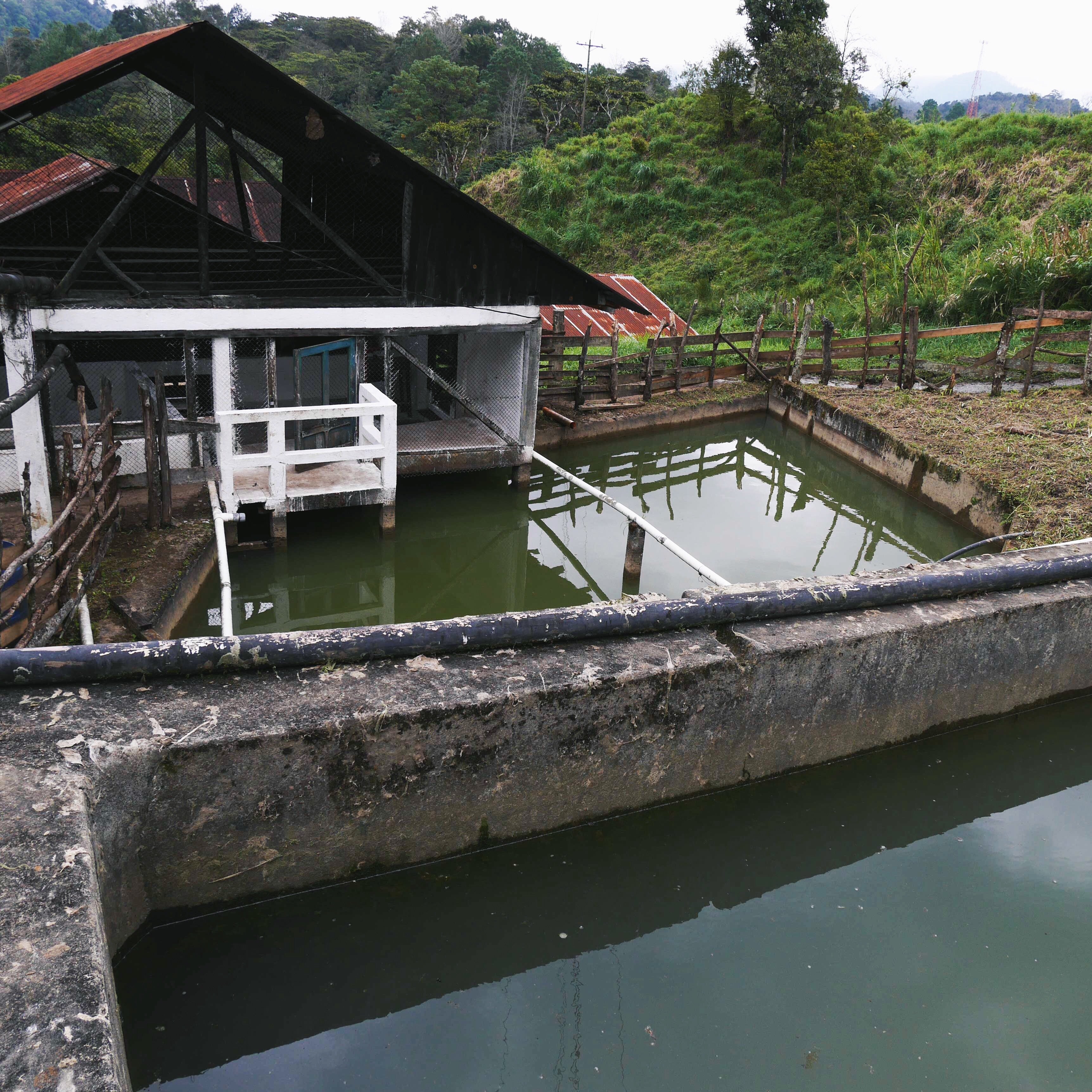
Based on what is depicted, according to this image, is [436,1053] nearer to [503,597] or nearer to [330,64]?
[503,597]

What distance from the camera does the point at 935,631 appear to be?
4.59m

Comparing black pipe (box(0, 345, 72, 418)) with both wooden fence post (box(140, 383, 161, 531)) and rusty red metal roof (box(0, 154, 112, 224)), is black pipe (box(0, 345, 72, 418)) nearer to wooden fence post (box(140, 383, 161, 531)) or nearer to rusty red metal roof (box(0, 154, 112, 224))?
wooden fence post (box(140, 383, 161, 531))

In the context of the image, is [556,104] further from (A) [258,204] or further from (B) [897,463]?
(B) [897,463]

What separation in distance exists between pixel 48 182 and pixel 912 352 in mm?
12208

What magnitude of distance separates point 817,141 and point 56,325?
74.3 feet

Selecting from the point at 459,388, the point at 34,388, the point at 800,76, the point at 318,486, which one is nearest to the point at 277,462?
the point at 318,486

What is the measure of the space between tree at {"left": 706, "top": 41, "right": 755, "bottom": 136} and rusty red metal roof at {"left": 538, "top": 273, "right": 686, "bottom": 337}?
33.4 ft

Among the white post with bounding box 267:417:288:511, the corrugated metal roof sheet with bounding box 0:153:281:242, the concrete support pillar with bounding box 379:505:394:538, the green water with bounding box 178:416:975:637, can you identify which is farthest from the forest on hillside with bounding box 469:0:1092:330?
the corrugated metal roof sheet with bounding box 0:153:281:242

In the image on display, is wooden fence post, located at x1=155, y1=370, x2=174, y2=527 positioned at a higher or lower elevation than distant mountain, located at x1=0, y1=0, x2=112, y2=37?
lower

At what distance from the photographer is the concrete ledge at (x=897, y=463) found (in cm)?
984

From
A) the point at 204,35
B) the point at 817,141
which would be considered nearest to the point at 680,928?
the point at 204,35

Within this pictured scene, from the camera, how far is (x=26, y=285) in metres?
6.98

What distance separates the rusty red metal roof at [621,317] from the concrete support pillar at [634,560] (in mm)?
9427

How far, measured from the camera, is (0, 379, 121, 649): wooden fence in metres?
4.80
